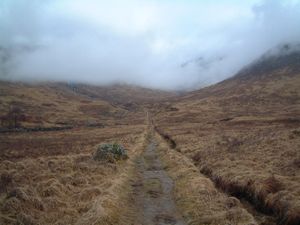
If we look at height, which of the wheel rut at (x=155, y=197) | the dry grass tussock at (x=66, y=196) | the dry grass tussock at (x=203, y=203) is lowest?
the wheel rut at (x=155, y=197)

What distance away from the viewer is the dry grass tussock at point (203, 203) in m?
18.2

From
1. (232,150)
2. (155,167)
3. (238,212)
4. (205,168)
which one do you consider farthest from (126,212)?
(232,150)

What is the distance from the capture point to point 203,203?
2144 centimetres

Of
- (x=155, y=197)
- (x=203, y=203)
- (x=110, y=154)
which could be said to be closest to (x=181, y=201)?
(x=203, y=203)

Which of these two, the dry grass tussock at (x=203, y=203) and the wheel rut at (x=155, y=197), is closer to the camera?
the dry grass tussock at (x=203, y=203)

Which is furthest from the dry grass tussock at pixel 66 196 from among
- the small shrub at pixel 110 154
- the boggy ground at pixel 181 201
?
the small shrub at pixel 110 154

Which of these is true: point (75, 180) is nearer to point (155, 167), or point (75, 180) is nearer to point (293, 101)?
point (155, 167)

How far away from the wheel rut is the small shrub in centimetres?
223

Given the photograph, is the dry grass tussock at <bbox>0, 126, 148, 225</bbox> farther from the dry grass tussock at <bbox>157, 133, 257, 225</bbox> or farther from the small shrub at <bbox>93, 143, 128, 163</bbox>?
the small shrub at <bbox>93, 143, 128, 163</bbox>

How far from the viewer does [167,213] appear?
20.8 meters

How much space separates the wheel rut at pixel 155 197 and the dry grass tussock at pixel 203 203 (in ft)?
1.85

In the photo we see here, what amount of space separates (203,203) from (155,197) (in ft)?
13.5

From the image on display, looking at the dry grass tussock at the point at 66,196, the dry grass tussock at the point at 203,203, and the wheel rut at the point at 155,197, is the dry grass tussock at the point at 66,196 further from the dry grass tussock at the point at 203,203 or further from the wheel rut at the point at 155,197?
the dry grass tussock at the point at 203,203

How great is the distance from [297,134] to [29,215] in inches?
1342
